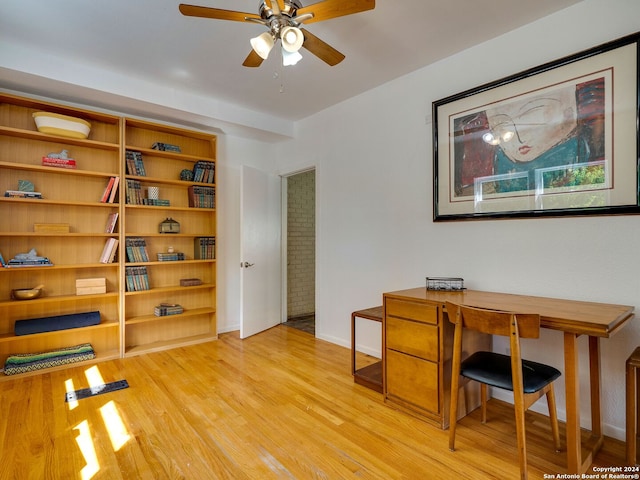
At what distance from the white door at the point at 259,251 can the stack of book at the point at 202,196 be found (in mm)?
363

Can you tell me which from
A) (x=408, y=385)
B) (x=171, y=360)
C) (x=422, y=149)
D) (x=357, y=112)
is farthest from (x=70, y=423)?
(x=357, y=112)

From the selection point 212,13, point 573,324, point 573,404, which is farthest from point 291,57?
point 573,404

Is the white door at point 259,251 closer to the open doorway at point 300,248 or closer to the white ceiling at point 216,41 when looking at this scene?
the open doorway at point 300,248

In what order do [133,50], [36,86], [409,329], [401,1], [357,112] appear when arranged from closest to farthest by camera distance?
[401,1]
[409,329]
[133,50]
[36,86]
[357,112]

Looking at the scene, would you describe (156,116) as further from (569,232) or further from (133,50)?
(569,232)

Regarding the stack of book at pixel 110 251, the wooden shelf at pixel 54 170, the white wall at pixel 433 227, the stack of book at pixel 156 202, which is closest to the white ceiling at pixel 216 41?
the white wall at pixel 433 227

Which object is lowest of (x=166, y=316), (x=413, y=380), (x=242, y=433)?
(x=242, y=433)

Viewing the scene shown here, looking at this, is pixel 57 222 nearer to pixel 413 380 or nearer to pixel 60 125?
pixel 60 125

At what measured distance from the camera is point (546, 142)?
7.33 ft

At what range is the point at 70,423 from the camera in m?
2.15

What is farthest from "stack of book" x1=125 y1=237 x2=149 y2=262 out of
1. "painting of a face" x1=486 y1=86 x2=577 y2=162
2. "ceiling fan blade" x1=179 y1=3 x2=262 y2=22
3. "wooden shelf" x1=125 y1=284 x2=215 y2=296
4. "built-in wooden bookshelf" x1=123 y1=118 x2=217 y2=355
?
"painting of a face" x1=486 y1=86 x2=577 y2=162

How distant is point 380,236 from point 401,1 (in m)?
1.88

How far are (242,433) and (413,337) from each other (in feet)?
3.99

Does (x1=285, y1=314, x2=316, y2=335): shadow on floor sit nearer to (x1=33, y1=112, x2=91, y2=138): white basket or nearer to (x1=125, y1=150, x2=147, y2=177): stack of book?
(x1=125, y1=150, x2=147, y2=177): stack of book
